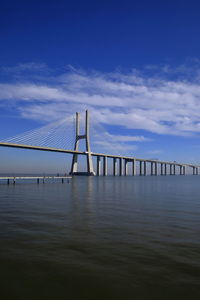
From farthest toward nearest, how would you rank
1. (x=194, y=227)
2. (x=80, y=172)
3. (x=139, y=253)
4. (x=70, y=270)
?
(x=80, y=172), (x=194, y=227), (x=139, y=253), (x=70, y=270)

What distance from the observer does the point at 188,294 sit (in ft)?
16.5

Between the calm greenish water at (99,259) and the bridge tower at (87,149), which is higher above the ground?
the bridge tower at (87,149)

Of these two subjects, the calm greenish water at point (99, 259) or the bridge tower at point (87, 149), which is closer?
the calm greenish water at point (99, 259)

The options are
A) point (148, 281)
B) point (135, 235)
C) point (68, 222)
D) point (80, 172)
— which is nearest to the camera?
point (148, 281)

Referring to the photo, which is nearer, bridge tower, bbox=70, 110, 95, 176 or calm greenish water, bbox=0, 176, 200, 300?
calm greenish water, bbox=0, 176, 200, 300

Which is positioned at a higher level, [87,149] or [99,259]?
[87,149]

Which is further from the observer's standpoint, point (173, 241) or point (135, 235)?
point (135, 235)

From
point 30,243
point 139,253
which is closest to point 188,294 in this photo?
point 139,253

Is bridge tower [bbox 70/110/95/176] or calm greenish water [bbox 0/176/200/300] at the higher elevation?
bridge tower [bbox 70/110/95/176]

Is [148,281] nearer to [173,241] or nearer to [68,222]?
[173,241]

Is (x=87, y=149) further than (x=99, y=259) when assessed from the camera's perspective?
A: Yes

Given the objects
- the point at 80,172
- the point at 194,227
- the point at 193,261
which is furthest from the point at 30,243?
the point at 80,172

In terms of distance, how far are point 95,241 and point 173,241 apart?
266cm

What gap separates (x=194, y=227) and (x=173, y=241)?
2.66 meters
